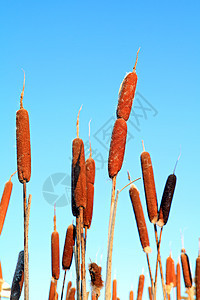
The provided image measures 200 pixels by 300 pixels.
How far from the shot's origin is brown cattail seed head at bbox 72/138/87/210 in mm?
4570

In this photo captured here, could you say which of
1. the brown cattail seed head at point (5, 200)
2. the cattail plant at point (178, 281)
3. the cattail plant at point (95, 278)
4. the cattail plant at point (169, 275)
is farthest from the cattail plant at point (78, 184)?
the cattail plant at point (178, 281)

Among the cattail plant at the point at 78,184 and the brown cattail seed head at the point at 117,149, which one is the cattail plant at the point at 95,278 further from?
the brown cattail seed head at the point at 117,149

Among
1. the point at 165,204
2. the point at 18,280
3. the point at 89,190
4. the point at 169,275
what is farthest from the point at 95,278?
the point at 169,275

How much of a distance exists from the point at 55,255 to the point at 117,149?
79.5 inches

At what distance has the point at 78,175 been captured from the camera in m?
4.62

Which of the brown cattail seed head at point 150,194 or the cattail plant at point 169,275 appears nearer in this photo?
the brown cattail seed head at point 150,194

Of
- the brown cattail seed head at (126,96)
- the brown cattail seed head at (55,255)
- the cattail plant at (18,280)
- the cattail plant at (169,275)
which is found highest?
the brown cattail seed head at (126,96)

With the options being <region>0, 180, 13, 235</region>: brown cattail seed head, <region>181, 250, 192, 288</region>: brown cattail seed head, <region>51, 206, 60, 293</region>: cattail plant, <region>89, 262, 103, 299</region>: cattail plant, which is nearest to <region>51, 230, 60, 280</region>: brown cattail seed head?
<region>51, 206, 60, 293</region>: cattail plant

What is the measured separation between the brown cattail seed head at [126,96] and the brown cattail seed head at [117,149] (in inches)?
5.8

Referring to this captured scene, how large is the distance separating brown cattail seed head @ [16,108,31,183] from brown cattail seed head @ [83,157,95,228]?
0.75 meters

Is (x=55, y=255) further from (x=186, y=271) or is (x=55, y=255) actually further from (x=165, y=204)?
(x=186, y=271)

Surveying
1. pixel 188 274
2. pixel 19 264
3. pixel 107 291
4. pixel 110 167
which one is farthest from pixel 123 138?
pixel 188 274

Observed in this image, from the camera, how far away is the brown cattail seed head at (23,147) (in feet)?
15.2

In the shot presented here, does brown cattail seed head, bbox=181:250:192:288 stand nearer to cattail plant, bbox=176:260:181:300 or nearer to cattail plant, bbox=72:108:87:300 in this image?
cattail plant, bbox=176:260:181:300
